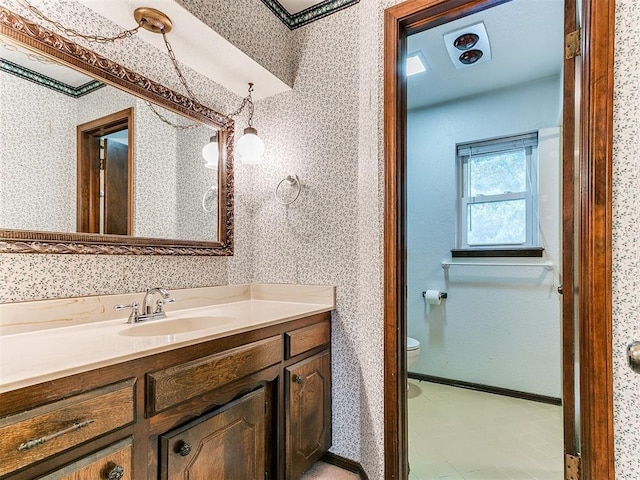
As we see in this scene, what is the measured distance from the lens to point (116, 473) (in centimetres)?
85

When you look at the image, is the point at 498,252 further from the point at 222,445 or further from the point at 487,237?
the point at 222,445

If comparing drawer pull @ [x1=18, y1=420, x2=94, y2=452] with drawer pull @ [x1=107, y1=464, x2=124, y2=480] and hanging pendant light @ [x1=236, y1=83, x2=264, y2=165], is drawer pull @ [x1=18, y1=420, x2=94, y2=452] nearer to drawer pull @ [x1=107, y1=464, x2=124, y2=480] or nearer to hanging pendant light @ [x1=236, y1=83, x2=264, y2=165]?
drawer pull @ [x1=107, y1=464, x2=124, y2=480]

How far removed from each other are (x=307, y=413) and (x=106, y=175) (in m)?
1.33

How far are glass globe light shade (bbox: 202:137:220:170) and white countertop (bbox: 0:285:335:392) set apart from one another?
67 cm

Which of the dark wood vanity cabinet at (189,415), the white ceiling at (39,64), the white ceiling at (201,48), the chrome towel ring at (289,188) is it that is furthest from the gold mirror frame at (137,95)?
the dark wood vanity cabinet at (189,415)

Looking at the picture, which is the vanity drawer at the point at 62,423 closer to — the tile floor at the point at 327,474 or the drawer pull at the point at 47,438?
the drawer pull at the point at 47,438

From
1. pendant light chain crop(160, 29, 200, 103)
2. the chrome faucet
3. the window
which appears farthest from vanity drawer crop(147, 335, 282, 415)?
the window

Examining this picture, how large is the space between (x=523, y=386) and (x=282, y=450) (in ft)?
6.52

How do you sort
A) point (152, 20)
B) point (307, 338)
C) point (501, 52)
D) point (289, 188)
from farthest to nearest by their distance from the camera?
point (501, 52), point (289, 188), point (307, 338), point (152, 20)

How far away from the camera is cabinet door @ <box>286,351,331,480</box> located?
146 cm

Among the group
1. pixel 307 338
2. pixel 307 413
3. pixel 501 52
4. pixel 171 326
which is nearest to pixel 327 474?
pixel 307 413

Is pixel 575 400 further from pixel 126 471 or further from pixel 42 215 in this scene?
pixel 42 215

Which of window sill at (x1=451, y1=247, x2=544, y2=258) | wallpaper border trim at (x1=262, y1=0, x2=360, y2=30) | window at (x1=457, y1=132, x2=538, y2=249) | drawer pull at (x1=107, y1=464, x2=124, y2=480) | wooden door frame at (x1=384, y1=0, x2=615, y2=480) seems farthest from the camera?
window at (x1=457, y1=132, x2=538, y2=249)

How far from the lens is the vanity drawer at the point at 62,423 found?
2.27ft
